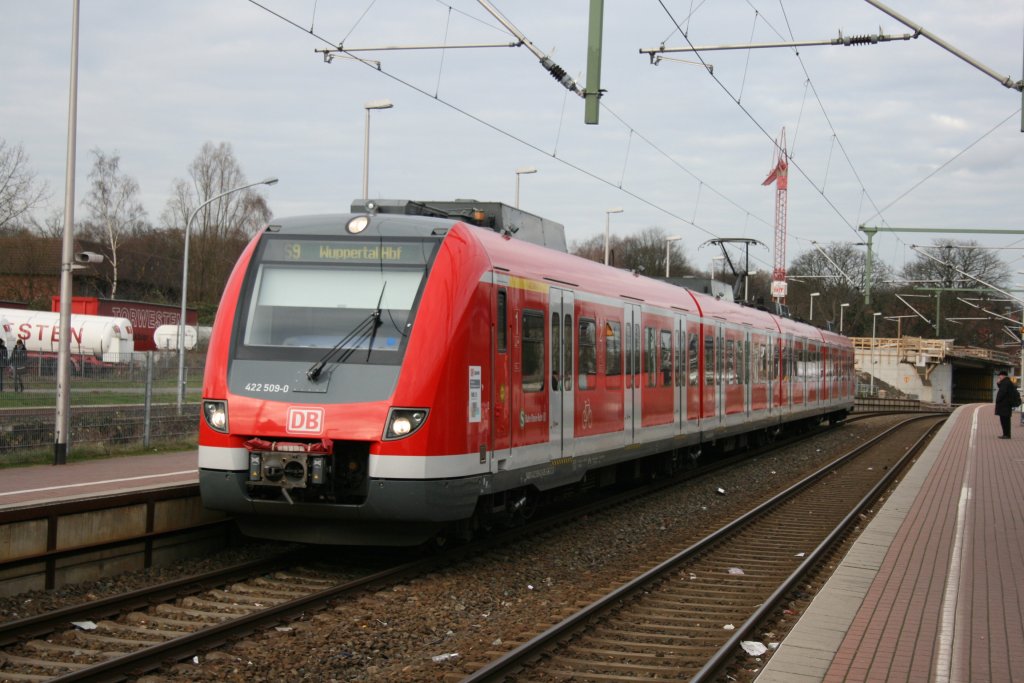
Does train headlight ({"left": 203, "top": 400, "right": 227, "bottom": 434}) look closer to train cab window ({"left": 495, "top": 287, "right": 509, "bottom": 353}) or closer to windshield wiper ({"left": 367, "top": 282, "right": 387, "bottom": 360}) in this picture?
windshield wiper ({"left": 367, "top": 282, "right": 387, "bottom": 360})

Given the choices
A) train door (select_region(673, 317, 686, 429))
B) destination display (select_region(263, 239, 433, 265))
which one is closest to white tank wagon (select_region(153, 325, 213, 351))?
train door (select_region(673, 317, 686, 429))

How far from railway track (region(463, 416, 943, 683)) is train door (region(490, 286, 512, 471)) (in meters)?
1.73

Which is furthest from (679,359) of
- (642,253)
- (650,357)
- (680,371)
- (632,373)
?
(642,253)

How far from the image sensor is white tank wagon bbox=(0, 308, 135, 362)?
41531mm

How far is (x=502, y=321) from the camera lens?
10.3 metres

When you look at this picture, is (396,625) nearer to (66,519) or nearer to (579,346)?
(66,519)

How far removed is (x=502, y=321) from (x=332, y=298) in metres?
1.64

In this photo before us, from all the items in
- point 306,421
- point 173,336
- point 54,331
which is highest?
point 173,336

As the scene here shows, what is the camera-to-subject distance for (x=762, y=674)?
20.6ft

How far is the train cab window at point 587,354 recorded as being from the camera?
1254 centimetres

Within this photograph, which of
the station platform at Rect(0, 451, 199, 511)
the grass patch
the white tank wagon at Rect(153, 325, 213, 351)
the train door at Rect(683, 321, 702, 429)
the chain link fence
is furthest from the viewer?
the white tank wagon at Rect(153, 325, 213, 351)

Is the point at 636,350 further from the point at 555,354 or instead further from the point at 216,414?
the point at 216,414

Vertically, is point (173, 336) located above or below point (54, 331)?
above

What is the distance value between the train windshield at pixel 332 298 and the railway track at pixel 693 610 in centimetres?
280
